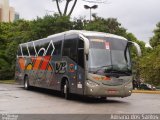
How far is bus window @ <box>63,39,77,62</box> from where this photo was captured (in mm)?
19906

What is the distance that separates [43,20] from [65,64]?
23389 mm

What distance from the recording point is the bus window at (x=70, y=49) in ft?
65.3

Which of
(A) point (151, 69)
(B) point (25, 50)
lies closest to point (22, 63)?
(B) point (25, 50)

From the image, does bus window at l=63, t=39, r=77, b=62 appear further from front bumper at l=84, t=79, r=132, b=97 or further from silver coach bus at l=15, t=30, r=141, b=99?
front bumper at l=84, t=79, r=132, b=97

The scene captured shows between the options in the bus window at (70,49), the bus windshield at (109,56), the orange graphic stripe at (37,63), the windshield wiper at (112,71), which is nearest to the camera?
the windshield wiper at (112,71)

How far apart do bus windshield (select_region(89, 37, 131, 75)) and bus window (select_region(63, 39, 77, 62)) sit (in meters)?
1.07

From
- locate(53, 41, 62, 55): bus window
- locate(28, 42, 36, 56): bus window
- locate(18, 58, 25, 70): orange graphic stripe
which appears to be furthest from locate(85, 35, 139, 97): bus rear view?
locate(18, 58, 25, 70): orange graphic stripe

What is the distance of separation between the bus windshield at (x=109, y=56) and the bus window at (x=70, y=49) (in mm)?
1065

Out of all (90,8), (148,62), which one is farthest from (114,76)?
(90,8)

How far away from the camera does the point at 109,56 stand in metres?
19.0

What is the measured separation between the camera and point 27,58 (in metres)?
28.7

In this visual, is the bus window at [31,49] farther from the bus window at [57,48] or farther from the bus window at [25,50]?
the bus window at [57,48]

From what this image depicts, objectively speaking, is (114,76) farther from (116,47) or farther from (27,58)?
(27,58)

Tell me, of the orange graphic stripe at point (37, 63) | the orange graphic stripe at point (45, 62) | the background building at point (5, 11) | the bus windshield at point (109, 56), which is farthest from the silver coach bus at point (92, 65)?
→ the background building at point (5, 11)
